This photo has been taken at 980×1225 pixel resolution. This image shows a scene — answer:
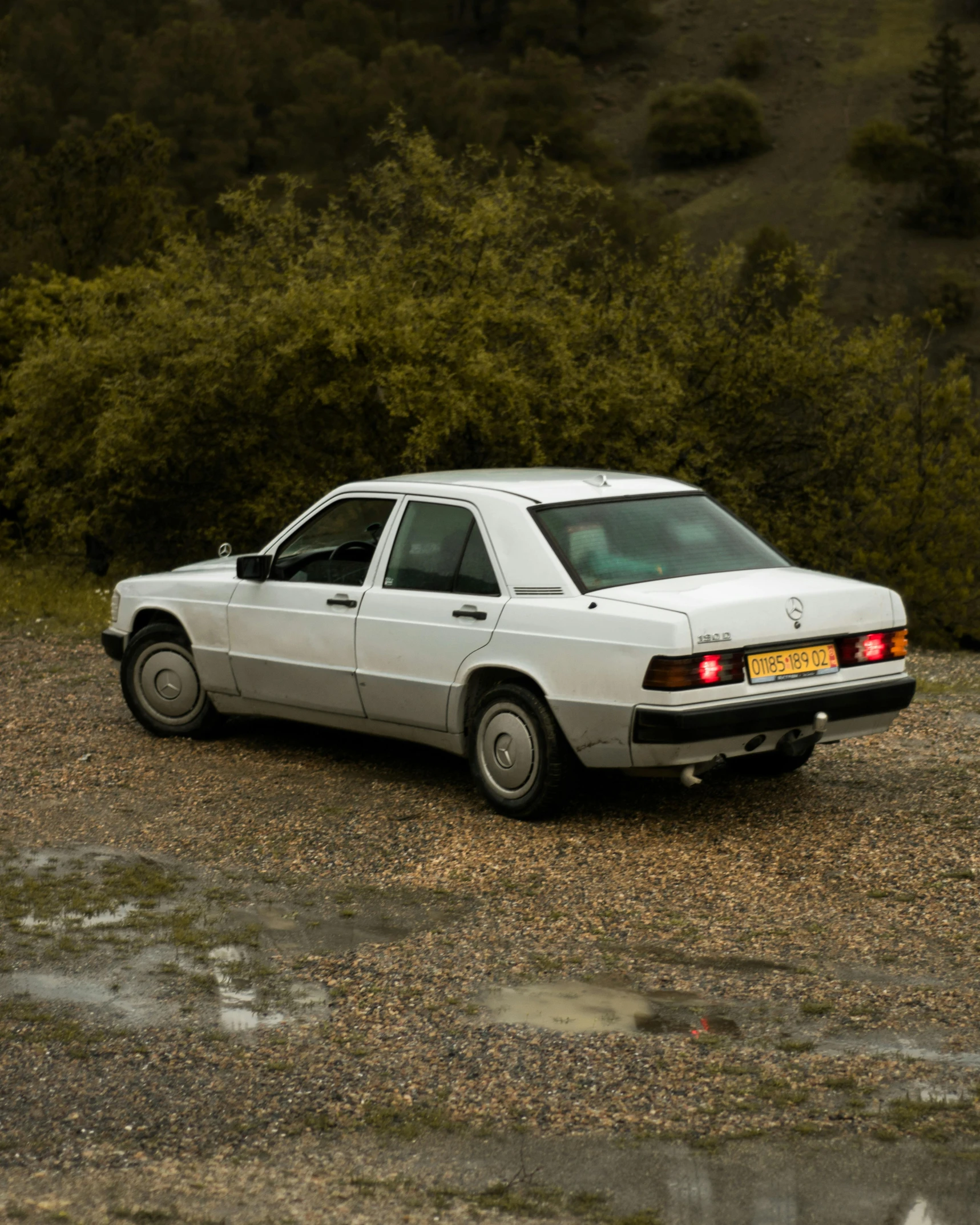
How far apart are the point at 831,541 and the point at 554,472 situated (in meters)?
15.7

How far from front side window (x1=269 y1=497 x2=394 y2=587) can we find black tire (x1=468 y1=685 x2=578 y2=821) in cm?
123

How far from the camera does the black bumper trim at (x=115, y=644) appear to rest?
920 centimetres

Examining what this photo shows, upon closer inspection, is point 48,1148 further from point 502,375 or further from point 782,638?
point 502,375

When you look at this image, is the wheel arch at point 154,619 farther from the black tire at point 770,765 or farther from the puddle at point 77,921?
the black tire at point 770,765

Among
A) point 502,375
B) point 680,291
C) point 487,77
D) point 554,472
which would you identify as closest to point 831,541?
point 680,291

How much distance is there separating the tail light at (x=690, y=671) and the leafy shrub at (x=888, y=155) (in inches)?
3162

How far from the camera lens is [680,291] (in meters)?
22.4

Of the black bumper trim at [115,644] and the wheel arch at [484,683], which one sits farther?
the black bumper trim at [115,644]

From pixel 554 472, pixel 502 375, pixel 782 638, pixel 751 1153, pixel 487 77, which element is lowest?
pixel 751 1153

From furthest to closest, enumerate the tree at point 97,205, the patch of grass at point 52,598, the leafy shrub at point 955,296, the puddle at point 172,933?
the leafy shrub at point 955,296 < the tree at point 97,205 < the patch of grass at point 52,598 < the puddle at point 172,933

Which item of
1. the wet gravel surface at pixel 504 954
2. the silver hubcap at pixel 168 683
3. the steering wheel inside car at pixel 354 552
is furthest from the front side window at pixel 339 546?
the wet gravel surface at pixel 504 954

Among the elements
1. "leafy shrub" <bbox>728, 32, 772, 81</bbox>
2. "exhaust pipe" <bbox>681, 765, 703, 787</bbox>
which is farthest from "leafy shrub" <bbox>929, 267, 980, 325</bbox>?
"exhaust pipe" <bbox>681, 765, 703, 787</bbox>

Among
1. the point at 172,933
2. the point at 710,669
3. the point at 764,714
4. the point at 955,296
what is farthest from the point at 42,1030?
the point at 955,296

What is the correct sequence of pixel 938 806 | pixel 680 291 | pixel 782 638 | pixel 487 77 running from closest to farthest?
pixel 782 638
pixel 938 806
pixel 680 291
pixel 487 77
